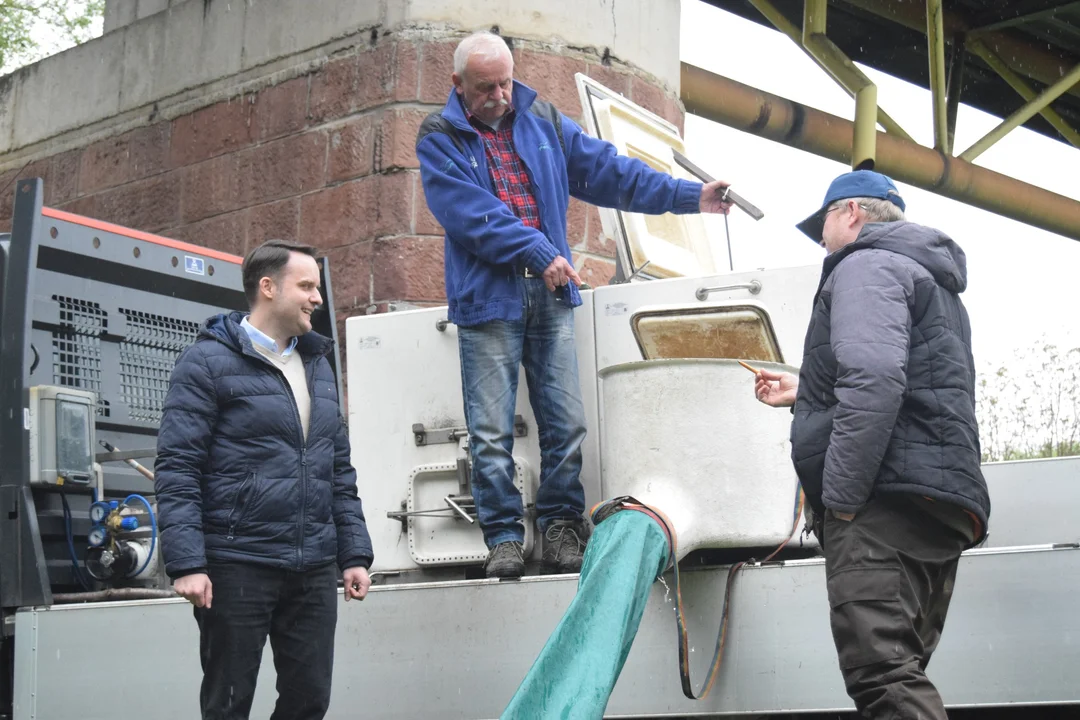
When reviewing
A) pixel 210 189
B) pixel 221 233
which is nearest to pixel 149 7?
pixel 210 189

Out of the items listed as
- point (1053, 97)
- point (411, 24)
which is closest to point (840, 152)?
point (1053, 97)

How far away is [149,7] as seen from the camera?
7512 millimetres

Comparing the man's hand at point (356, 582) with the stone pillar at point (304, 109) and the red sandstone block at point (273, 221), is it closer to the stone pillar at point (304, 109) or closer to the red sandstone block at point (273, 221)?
the stone pillar at point (304, 109)

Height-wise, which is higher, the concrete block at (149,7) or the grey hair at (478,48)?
the concrete block at (149,7)

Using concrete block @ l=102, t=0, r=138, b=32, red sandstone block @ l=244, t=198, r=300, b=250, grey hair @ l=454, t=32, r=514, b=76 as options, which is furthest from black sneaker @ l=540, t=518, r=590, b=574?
concrete block @ l=102, t=0, r=138, b=32

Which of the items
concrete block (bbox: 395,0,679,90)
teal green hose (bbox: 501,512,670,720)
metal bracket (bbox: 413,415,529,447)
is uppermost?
concrete block (bbox: 395,0,679,90)

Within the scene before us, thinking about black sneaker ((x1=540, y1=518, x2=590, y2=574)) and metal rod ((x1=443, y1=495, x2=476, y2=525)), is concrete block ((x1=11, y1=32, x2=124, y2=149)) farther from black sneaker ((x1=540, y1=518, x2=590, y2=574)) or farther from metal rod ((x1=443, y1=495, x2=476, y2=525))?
black sneaker ((x1=540, y1=518, x2=590, y2=574))

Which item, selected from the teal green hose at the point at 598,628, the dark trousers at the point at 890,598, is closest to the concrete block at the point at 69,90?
the teal green hose at the point at 598,628

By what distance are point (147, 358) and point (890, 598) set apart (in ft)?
11.2

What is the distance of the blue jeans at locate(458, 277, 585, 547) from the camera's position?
403 centimetres

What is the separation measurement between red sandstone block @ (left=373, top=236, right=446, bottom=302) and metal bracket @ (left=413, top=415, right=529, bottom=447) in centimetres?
147

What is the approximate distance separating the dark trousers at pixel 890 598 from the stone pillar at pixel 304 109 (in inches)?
127

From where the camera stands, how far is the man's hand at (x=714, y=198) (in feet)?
14.7

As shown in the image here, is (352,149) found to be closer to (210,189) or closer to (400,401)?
(210,189)
